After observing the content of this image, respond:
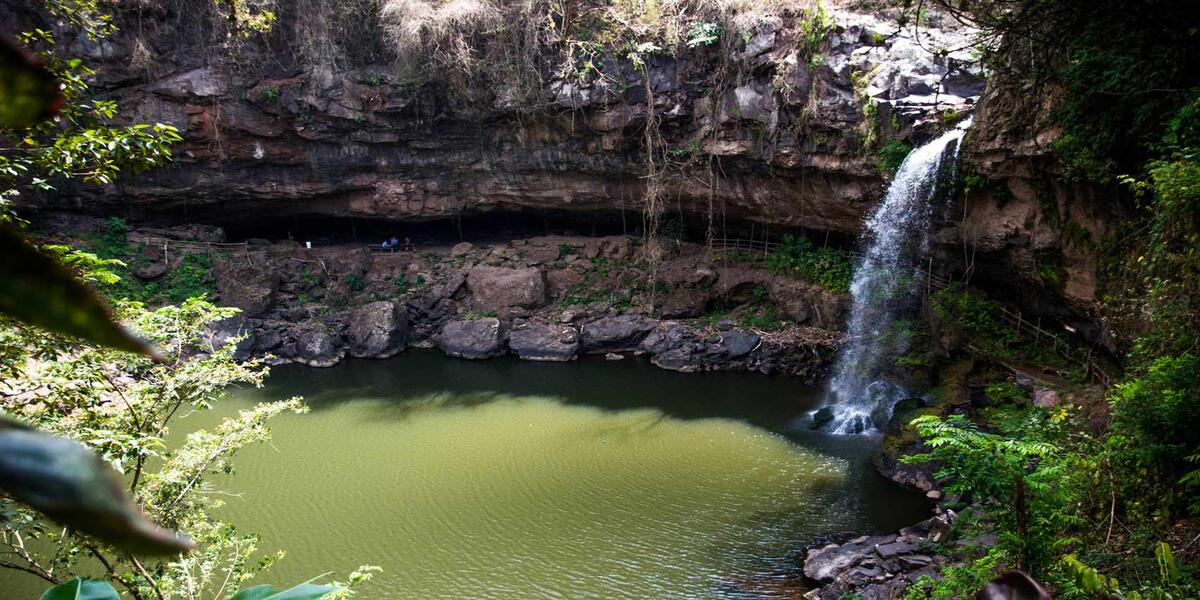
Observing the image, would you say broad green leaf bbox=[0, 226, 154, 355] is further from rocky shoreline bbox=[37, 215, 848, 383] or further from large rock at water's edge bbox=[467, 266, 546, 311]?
large rock at water's edge bbox=[467, 266, 546, 311]

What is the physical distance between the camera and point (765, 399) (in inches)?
419

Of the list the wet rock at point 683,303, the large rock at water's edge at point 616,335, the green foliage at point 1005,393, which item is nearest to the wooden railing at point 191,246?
the large rock at water's edge at point 616,335

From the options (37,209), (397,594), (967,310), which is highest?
(37,209)

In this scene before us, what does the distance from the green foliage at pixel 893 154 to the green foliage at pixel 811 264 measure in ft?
9.09

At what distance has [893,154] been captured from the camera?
376 inches

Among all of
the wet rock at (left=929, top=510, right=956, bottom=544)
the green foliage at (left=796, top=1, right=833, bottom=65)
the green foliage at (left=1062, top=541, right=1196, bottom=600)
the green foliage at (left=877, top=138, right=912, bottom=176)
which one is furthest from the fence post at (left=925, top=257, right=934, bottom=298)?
the green foliage at (left=1062, top=541, right=1196, bottom=600)

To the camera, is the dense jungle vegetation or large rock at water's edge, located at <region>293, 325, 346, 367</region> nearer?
the dense jungle vegetation

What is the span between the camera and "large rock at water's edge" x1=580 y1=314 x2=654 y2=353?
1306 cm

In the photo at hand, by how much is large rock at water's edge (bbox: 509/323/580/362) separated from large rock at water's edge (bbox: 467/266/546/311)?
844 mm

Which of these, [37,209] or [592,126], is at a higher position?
[592,126]

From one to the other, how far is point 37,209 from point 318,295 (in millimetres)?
5920

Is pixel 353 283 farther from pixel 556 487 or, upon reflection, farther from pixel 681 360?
pixel 556 487

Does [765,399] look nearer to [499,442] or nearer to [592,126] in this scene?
[499,442]

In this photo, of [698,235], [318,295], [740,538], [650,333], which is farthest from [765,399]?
[318,295]
